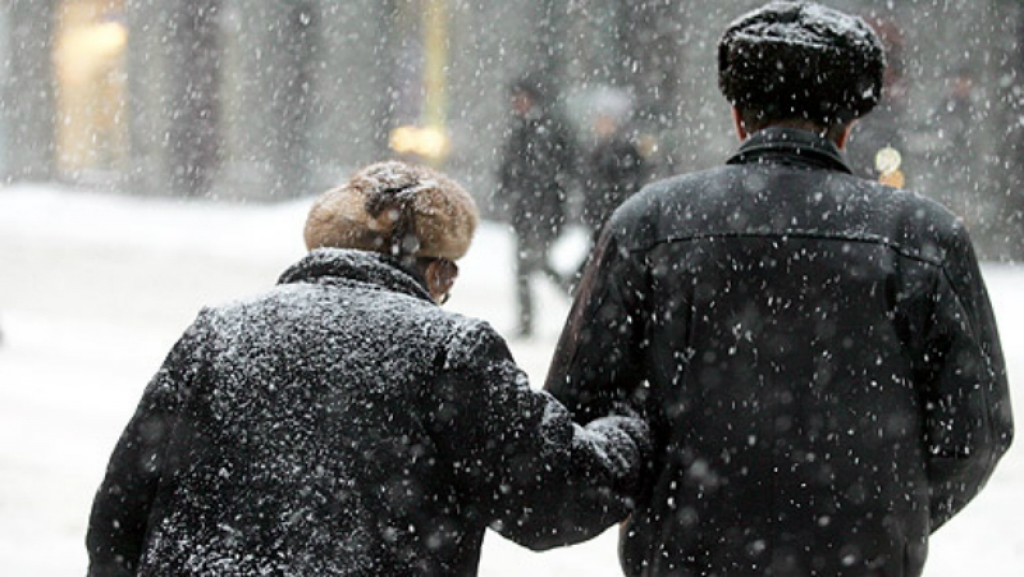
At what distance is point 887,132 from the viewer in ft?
58.7

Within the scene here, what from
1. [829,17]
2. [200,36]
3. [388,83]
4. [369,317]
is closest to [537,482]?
[369,317]

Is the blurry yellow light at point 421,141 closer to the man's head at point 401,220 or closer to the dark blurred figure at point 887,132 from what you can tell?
the dark blurred figure at point 887,132

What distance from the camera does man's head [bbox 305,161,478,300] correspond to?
2.57 metres

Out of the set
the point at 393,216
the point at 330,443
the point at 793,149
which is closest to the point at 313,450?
the point at 330,443

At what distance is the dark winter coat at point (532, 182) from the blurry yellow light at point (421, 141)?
9.15 meters

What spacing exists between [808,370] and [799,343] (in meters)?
0.05

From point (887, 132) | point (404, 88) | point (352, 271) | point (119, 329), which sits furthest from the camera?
point (404, 88)

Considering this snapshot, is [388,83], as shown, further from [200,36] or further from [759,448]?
[759,448]

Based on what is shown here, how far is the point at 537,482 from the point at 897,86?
16.6m

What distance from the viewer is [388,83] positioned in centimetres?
2230

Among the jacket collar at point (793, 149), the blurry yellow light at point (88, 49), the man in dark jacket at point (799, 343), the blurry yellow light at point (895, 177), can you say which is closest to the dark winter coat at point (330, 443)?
the man in dark jacket at point (799, 343)

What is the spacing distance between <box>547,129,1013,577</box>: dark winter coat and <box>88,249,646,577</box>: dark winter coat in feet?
0.85

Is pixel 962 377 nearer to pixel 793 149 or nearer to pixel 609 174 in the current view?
pixel 793 149

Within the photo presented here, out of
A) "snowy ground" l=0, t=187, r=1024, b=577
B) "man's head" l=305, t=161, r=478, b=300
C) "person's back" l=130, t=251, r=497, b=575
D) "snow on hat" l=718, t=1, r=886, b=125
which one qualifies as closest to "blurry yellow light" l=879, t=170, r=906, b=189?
"snowy ground" l=0, t=187, r=1024, b=577
